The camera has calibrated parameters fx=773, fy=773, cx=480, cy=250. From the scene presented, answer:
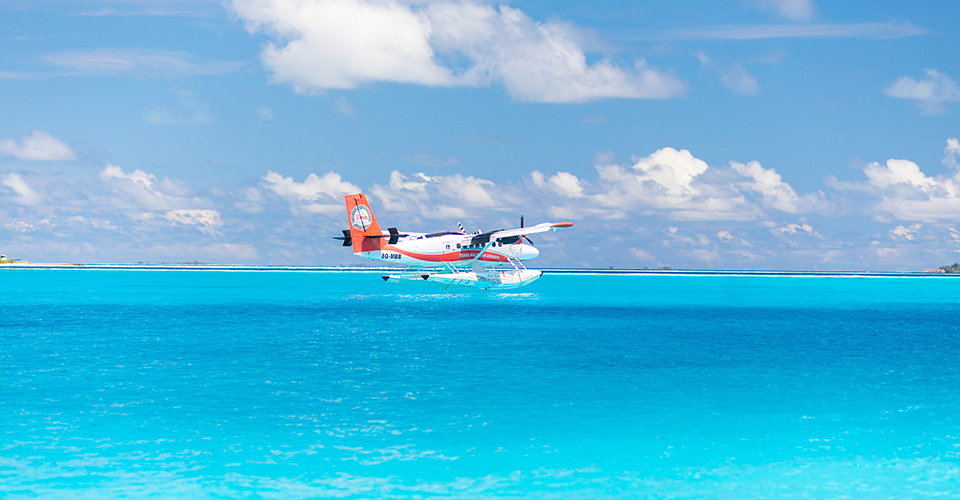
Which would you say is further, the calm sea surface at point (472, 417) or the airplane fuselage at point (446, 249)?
the airplane fuselage at point (446, 249)

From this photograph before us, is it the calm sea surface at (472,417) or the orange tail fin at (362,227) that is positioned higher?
the orange tail fin at (362,227)

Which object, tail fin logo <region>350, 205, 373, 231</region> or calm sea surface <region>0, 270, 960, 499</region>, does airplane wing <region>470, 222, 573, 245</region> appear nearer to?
tail fin logo <region>350, 205, 373, 231</region>

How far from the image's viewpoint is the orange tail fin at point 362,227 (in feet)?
255

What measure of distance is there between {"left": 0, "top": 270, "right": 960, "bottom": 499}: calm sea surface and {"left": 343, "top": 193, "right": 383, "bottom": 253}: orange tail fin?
38.4 meters

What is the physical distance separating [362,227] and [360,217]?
1041mm

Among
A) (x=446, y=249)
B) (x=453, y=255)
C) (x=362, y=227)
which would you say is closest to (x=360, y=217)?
(x=362, y=227)

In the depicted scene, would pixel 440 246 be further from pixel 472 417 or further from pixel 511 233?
pixel 472 417

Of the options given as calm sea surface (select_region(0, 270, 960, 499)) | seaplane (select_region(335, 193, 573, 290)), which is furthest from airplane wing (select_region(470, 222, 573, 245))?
calm sea surface (select_region(0, 270, 960, 499))

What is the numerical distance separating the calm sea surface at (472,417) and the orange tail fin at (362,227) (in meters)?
38.4

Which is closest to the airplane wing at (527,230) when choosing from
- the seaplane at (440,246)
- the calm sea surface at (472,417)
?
the seaplane at (440,246)

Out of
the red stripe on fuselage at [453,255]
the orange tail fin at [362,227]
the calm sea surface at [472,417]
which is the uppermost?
the orange tail fin at [362,227]

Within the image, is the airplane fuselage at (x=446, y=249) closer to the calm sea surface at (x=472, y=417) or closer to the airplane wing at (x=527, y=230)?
the airplane wing at (x=527, y=230)

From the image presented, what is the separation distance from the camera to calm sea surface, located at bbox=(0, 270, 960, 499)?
14297 mm

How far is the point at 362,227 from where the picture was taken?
77938mm
